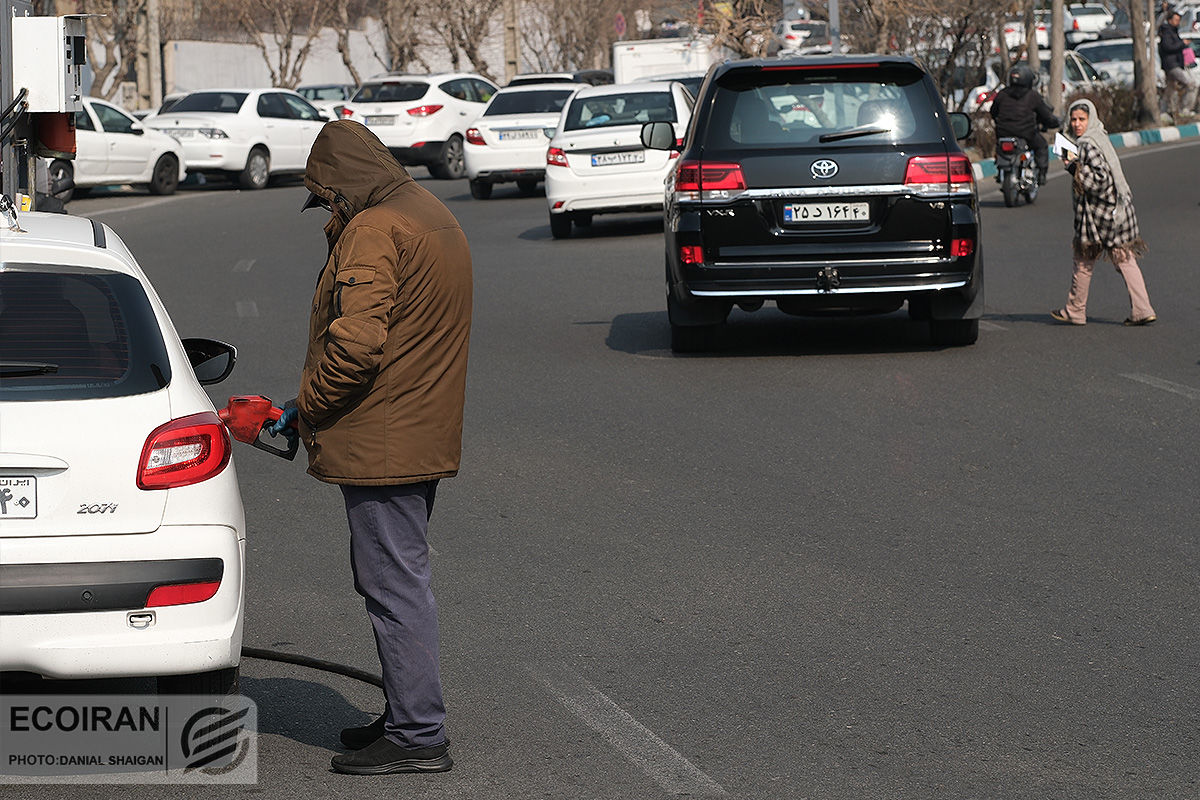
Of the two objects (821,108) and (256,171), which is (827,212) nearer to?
(821,108)

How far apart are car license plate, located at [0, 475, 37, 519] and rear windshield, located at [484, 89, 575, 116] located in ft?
73.2

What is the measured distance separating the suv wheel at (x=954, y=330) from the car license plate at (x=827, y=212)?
107cm

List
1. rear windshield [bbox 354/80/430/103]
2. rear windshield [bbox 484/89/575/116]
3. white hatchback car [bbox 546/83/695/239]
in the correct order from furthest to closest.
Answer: rear windshield [bbox 354/80/430/103], rear windshield [bbox 484/89/575/116], white hatchback car [bbox 546/83/695/239]

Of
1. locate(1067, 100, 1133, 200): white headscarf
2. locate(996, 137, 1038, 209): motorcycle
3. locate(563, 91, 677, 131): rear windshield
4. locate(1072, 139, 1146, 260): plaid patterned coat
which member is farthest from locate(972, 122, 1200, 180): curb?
locate(1072, 139, 1146, 260): plaid patterned coat

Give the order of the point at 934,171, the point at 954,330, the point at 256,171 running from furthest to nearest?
the point at 256,171, the point at 954,330, the point at 934,171

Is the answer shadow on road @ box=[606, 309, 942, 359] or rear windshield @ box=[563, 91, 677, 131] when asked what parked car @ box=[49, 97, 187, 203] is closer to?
rear windshield @ box=[563, 91, 677, 131]

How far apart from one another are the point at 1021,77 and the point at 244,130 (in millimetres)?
13437

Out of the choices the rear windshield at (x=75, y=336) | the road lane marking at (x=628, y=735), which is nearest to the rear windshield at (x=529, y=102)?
the road lane marking at (x=628, y=735)

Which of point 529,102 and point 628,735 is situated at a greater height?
point 529,102

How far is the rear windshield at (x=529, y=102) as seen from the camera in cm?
2664

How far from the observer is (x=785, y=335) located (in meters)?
13.1

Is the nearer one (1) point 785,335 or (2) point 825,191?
(2) point 825,191

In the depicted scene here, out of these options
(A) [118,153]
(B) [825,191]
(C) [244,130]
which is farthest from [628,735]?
(C) [244,130]

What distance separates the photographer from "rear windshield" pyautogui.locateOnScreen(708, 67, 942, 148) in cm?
1159
